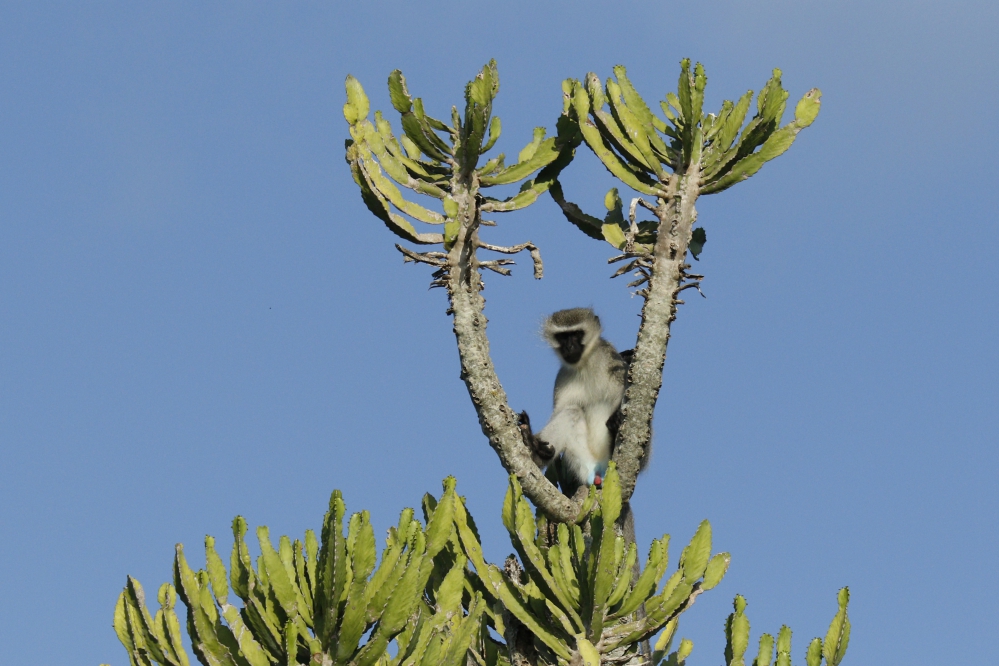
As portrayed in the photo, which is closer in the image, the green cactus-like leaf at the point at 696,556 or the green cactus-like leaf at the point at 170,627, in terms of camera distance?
the green cactus-like leaf at the point at 170,627

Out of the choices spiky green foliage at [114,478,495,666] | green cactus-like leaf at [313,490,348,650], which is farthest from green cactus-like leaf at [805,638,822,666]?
green cactus-like leaf at [313,490,348,650]

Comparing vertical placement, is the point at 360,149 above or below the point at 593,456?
above

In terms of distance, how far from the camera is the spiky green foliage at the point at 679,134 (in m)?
9.01

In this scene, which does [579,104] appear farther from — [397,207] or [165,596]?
[165,596]

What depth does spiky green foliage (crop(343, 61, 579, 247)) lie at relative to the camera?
8.92 m

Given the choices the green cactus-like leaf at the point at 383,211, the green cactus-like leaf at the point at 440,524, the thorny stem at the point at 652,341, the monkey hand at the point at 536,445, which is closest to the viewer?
the green cactus-like leaf at the point at 440,524

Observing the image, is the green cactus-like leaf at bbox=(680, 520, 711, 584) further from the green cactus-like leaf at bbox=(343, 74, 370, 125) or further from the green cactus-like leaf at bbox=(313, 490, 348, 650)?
the green cactus-like leaf at bbox=(343, 74, 370, 125)

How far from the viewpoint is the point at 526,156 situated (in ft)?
30.8

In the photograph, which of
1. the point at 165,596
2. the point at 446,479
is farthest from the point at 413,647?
the point at 165,596

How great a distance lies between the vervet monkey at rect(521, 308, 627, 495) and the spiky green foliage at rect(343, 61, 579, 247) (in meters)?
2.15

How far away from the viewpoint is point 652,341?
28.2ft

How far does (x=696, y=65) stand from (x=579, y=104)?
883 millimetres

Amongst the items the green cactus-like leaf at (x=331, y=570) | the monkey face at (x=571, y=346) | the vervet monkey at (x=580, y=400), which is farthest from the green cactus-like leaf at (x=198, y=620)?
the monkey face at (x=571, y=346)

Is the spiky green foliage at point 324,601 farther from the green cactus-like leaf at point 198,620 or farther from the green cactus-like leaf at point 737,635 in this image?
the green cactus-like leaf at point 737,635
